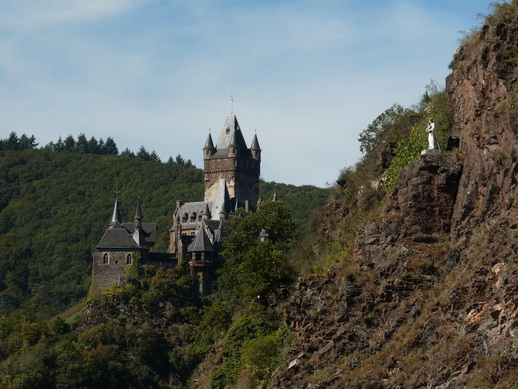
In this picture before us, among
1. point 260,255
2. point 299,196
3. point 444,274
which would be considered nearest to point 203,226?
point 260,255

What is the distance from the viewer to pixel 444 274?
3700 centimetres

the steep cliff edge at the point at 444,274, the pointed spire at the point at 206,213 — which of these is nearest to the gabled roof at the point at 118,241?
the pointed spire at the point at 206,213

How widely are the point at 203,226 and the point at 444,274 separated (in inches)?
3408

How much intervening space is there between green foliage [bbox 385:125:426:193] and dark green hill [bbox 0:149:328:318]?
107 metres

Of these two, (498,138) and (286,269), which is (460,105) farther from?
(286,269)

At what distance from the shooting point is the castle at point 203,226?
117 meters

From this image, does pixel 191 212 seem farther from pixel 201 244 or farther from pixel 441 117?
pixel 441 117

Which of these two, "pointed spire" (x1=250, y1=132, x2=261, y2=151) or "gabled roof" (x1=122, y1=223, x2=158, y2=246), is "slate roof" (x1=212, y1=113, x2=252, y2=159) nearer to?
"pointed spire" (x1=250, y1=132, x2=261, y2=151)

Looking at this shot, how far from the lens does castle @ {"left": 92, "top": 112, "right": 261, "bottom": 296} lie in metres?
117

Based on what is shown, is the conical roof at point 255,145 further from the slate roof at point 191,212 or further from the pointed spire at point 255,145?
the slate roof at point 191,212

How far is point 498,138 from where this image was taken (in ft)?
117

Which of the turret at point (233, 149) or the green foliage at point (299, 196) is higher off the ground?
the turret at point (233, 149)

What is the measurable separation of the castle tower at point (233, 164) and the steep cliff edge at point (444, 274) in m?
104

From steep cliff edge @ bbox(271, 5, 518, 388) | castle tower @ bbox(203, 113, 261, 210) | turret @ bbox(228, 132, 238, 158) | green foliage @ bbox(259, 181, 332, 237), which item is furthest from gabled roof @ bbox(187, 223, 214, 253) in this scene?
steep cliff edge @ bbox(271, 5, 518, 388)
